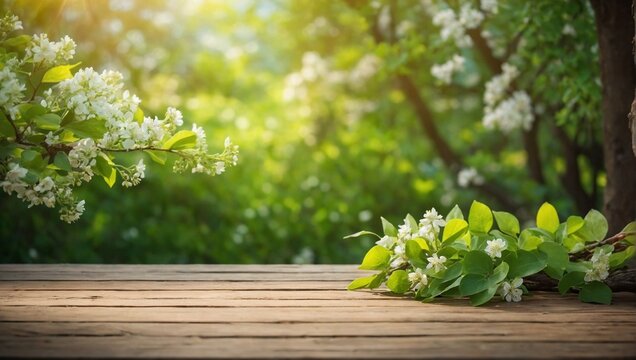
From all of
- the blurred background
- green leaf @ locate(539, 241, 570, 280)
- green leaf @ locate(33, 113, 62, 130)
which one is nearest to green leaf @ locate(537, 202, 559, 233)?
green leaf @ locate(539, 241, 570, 280)

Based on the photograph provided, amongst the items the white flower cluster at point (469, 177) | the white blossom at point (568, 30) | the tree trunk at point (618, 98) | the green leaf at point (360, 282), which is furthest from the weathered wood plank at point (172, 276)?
the white flower cluster at point (469, 177)

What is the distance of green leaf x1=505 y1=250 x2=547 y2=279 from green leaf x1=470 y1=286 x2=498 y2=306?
119 millimetres

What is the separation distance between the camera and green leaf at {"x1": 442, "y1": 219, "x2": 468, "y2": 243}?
2369 mm

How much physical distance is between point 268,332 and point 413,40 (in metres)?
2.23

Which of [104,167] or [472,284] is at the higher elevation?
[104,167]

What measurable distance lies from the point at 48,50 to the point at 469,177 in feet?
10.1

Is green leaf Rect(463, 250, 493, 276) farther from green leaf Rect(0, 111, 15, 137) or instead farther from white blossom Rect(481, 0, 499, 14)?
white blossom Rect(481, 0, 499, 14)

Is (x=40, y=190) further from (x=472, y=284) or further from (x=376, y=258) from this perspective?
(x=472, y=284)

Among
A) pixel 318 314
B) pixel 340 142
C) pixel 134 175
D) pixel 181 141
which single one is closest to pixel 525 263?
pixel 318 314

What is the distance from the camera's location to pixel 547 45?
353 centimetres

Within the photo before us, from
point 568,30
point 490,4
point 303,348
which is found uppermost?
point 490,4

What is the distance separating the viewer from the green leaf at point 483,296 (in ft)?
7.16

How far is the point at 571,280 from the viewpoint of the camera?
7.63 feet

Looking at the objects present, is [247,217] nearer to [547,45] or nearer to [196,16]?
[547,45]
